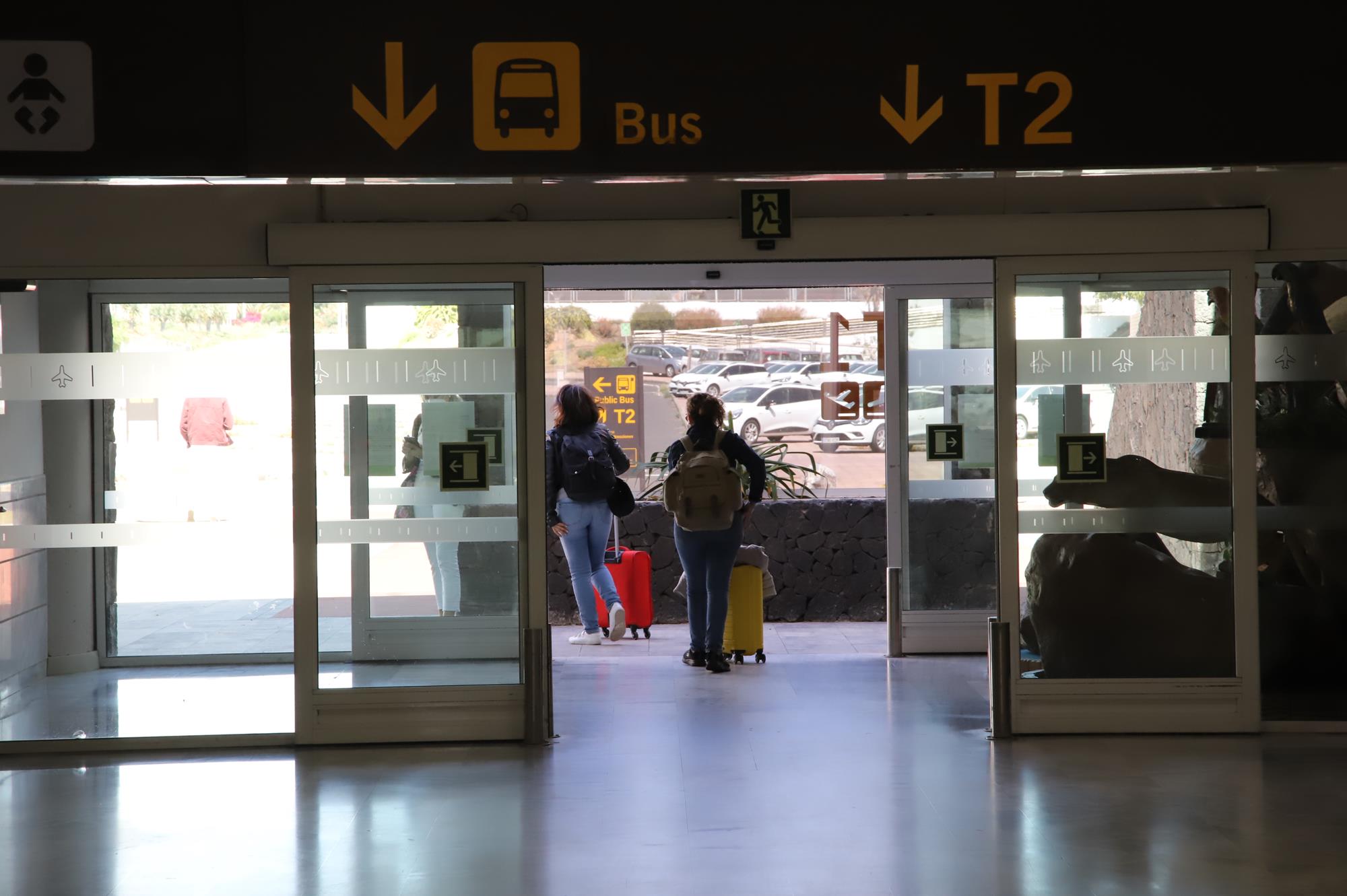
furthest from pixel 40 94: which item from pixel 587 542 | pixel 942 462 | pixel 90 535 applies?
pixel 942 462

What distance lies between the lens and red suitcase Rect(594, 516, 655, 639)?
28.5 ft

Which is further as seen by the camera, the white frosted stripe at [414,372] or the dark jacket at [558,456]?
the dark jacket at [558,456]

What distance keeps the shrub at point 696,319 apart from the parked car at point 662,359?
0.31 meters

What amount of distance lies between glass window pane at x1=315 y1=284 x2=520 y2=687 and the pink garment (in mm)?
2368

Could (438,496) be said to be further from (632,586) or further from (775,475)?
(775,475)

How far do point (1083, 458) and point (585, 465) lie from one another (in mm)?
3162

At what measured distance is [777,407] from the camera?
15.5 m

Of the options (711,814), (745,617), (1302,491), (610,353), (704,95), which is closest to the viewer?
(704,95)

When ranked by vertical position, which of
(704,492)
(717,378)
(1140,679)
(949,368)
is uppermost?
(717,378)

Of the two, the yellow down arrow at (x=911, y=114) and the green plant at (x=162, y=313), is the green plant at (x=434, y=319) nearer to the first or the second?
the yellow down arrow at (x=911, y=114)

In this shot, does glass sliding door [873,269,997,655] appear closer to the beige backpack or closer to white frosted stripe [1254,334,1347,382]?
the beige backpack

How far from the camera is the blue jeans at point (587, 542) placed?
8.02 metres

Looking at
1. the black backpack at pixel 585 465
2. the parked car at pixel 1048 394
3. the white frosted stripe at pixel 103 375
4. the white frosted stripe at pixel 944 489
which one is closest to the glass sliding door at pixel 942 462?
the white frosted stripe at pixel 944 489

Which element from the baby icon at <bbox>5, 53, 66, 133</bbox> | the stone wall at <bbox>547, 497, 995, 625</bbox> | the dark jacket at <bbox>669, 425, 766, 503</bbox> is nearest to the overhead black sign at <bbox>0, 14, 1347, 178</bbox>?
the baby icon at <bbox>5, 53, 66, 133</bbox>
